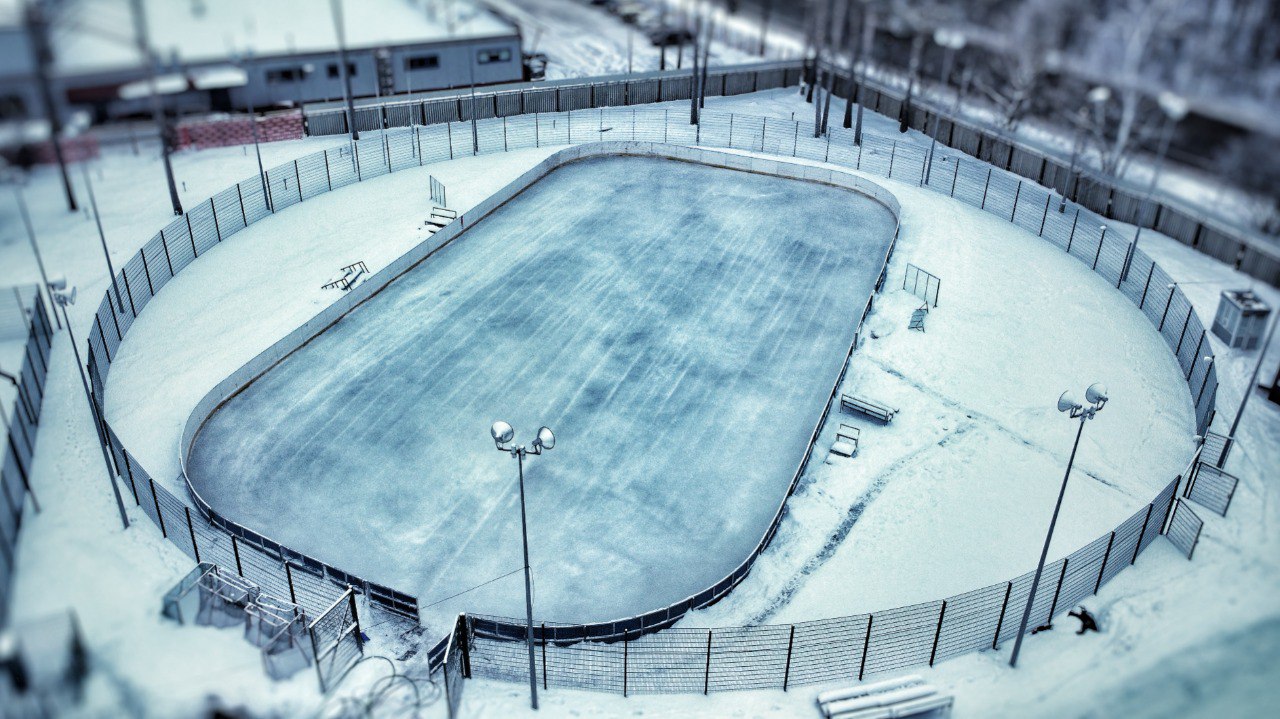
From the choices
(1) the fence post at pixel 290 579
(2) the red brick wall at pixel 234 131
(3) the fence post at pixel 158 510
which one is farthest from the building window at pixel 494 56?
(1) the fence post at pixel 290 579

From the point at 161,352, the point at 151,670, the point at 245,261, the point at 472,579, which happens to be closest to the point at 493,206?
the point at 245,261

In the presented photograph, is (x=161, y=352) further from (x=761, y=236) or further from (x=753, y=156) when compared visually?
(x=753, y=156)

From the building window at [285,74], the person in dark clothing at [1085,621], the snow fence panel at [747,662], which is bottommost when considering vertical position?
the snow fence panel at [747,662]

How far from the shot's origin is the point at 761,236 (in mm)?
39094

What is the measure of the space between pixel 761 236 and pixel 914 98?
53.1ft

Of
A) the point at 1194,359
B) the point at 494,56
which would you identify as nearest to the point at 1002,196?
the point at 1194,359

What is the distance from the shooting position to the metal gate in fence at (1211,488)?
83.0ft

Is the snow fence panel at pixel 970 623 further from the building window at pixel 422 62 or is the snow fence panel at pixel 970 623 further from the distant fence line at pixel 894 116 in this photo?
the building window at pixel 422 62

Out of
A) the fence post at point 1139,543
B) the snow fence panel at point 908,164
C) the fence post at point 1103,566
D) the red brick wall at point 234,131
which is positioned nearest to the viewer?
the fence post at point 1103,566

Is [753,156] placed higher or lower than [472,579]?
higher

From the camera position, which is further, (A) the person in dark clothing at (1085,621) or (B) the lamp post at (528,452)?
(A) the person in dark clothing at (1085,621)

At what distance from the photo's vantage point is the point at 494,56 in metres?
51.1

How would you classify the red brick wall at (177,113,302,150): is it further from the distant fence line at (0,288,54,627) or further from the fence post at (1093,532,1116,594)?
the fence post at (1093,532,1116,594)

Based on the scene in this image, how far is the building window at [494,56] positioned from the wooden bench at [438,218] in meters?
14.8
